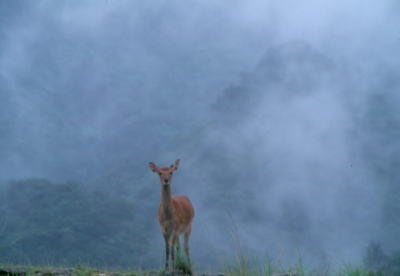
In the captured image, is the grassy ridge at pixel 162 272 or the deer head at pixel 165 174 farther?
the deer head at pixel 165 174

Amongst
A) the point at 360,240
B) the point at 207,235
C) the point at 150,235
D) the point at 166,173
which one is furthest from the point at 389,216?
the point at 166,173

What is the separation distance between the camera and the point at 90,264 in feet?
31.8

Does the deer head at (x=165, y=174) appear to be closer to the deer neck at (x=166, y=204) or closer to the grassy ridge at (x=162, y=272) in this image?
the deer neck at (x=166, y=204)

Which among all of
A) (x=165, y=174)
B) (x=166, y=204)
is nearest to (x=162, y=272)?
(x=166, y=204)

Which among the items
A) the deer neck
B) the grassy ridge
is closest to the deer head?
the deer neck

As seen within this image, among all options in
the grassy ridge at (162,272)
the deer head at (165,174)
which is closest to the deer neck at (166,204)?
the deer head at (165,174)

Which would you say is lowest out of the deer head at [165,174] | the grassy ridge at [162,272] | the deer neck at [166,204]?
the grassy ridge at [162,272]

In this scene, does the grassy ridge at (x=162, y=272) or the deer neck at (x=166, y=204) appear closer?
the grassy ridge at (x=162, y=272)

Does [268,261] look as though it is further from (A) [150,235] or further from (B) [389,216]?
(B) [389,216]

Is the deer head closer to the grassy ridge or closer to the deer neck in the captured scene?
the deer neck

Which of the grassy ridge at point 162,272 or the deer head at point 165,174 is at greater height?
the deer head at point 165,174

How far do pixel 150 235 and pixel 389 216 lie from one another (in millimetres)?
88566

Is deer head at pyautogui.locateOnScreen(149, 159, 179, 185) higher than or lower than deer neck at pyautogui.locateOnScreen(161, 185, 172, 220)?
higher

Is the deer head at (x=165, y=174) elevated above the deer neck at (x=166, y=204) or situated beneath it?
elevated above
